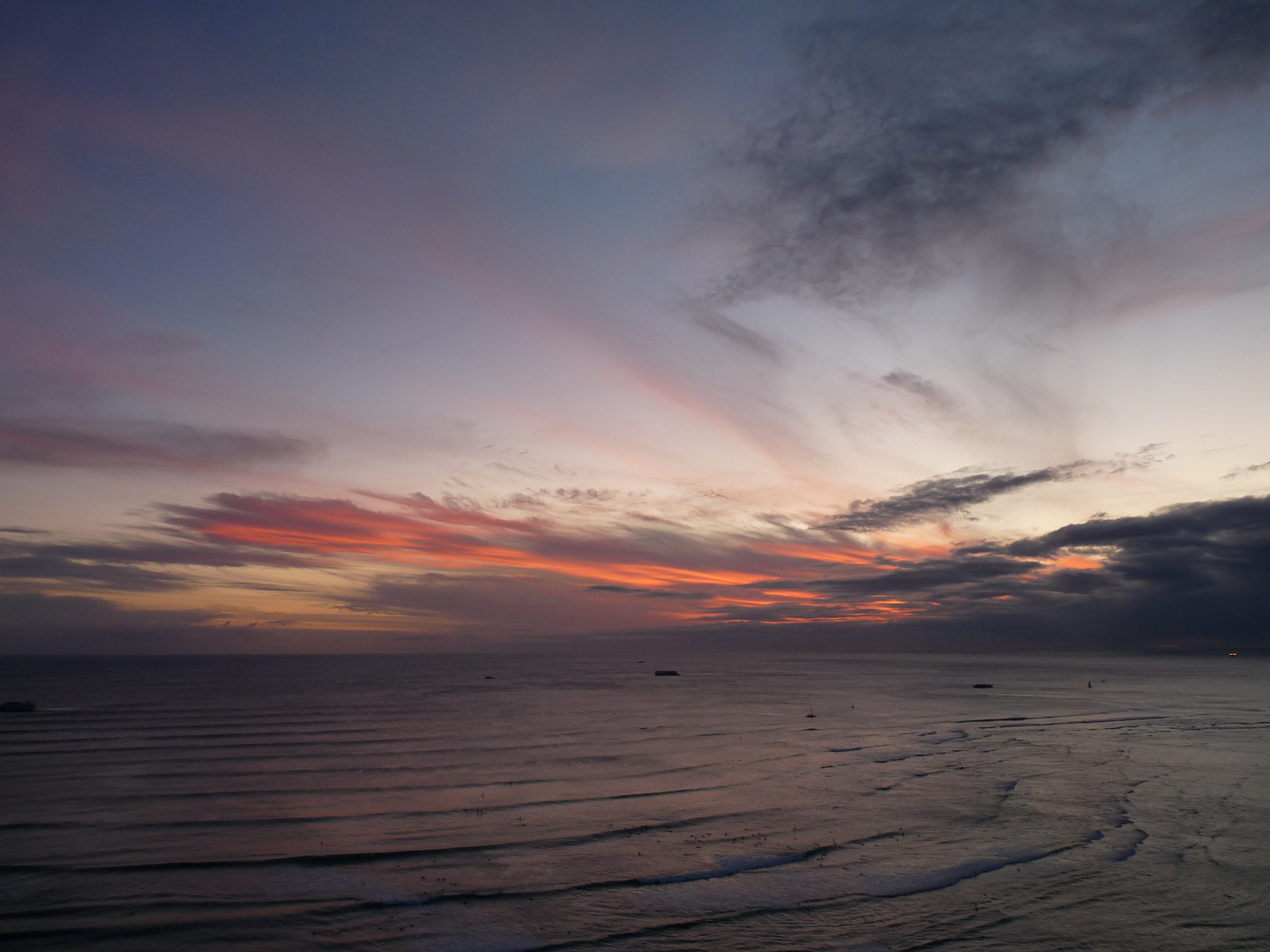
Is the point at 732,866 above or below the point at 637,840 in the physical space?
above

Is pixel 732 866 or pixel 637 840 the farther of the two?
pixel 637 840

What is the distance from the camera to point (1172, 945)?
18547 mm

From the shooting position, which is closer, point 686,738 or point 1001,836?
point 1001,836

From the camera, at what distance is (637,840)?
92.4 ft

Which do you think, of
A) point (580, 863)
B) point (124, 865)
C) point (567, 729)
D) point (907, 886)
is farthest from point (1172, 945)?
point (567, 729)

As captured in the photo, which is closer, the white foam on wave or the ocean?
the ocean

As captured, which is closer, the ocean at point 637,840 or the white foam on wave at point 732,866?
the ocean at point 637,840

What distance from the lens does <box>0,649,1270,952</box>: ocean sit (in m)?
19.7

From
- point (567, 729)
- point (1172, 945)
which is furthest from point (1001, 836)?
point (567, 729)

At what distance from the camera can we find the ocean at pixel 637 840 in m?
19.7

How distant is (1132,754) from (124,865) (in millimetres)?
56452

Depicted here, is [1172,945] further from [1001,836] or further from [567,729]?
[567,729]

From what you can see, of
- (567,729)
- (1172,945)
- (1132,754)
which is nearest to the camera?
(1172,945)

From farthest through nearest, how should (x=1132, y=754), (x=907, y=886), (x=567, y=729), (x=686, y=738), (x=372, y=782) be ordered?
(x=567, y=729)
(x=686, y=738)
(x=1132, y=754)
(x=372, y=782)
(x=907, y=886)
